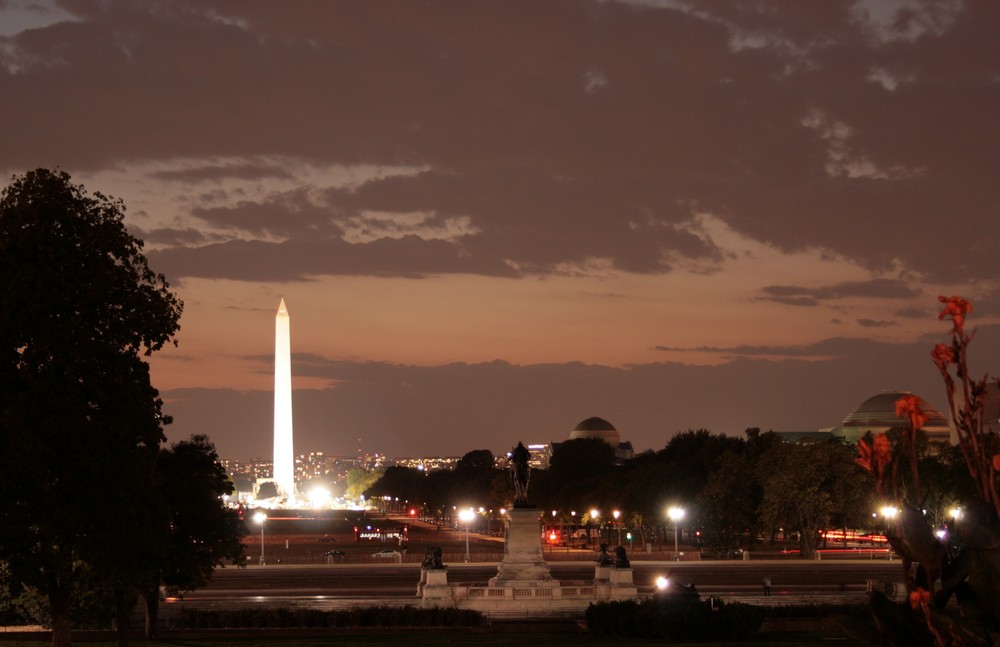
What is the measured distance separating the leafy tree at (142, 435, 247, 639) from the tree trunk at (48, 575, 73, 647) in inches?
346

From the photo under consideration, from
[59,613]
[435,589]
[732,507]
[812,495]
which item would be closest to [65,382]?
[59,613]

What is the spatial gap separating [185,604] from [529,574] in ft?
46.7

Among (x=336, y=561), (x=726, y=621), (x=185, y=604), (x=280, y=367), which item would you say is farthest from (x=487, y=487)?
(x=726, y=621)

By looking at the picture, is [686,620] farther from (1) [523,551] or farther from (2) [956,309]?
(2) [956,309]

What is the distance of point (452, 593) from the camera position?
164 feet

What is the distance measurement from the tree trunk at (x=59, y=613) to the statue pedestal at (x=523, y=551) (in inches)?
906

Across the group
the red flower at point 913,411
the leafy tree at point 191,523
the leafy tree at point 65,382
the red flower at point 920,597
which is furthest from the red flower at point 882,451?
the leafy tree at point 191,523

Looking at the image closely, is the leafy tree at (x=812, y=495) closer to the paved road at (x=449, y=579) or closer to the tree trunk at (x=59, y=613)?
the paved road at (x=449, y=579)

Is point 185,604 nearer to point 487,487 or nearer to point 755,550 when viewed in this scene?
point 755,550

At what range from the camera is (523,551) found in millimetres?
52562

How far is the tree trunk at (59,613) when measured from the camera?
30031 mm

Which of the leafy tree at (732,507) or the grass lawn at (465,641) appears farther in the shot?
the leafy tree at (732,507)

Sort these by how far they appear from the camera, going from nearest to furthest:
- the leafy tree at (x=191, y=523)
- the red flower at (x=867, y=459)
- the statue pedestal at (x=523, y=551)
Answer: the red flower at (x=867, y=459) < the leafy tree at (x=191, y=523) < the statue pedestal at (x=523, y=551)

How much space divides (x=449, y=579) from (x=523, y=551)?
13.2 metres
